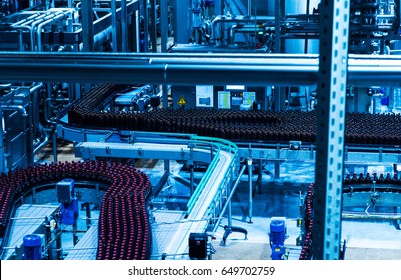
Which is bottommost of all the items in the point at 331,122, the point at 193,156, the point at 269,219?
the point at 269,219

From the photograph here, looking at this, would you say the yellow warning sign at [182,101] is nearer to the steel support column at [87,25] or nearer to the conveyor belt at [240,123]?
the conveyor belt at [240,123]

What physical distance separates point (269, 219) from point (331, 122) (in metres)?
10.2

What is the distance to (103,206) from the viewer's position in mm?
9641

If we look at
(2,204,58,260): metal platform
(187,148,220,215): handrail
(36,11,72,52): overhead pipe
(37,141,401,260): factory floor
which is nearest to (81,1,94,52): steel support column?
(36,11,72,52): overhead pipe

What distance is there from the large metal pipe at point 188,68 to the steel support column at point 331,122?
0.46 meters

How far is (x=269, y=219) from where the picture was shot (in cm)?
1196

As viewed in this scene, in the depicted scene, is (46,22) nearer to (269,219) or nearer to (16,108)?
(16,108)

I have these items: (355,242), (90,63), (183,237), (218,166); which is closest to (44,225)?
(183,237)

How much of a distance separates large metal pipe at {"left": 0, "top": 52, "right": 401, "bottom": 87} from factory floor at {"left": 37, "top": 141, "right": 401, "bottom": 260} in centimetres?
694

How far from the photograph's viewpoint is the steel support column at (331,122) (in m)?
1.83

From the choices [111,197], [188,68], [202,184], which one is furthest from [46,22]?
[188,68]

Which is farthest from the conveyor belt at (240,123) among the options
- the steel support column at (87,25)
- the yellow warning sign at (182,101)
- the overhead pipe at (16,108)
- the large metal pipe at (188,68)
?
the large metal pipe at (188,68)

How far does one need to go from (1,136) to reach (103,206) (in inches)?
113

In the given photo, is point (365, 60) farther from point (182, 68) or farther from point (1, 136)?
point (1, 136)
